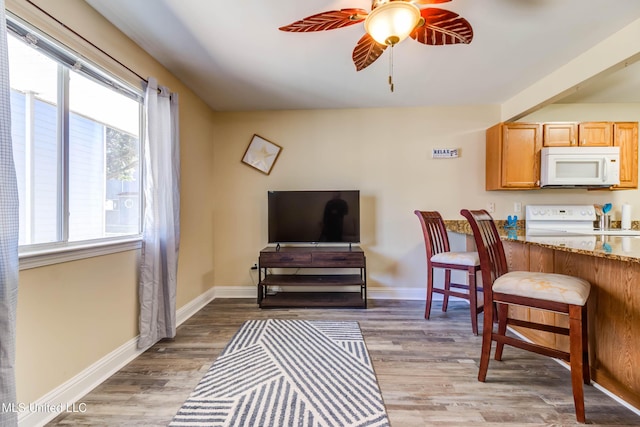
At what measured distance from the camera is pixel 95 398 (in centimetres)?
156

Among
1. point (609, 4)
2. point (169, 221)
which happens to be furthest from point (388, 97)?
point (169, 221)

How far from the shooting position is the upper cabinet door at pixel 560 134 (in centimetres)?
291

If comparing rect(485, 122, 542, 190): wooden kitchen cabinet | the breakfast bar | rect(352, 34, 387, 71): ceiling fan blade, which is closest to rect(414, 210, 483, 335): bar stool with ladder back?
the breakfast bar

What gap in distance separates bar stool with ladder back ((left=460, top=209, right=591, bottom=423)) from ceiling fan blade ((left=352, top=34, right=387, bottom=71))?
120 centimetres

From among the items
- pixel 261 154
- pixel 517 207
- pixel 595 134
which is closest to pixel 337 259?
pixel 261 154

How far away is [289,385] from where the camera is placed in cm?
165

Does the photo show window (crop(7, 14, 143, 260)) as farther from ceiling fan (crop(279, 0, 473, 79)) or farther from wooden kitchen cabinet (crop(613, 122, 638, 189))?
wooden kitchen cabinet (crop(613, 122, 638, 189))

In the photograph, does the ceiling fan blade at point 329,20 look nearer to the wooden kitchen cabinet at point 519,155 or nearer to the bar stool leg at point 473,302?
the bar stool leg at point 473,302

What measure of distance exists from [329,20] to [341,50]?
71cm

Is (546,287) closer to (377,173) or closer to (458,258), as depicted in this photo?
(458,258)

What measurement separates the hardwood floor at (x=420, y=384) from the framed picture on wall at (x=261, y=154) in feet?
6.15

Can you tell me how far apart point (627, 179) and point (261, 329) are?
4180mm

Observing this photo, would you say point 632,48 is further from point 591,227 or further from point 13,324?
point 13,324

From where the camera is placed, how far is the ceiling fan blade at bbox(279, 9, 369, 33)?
4.57ft
